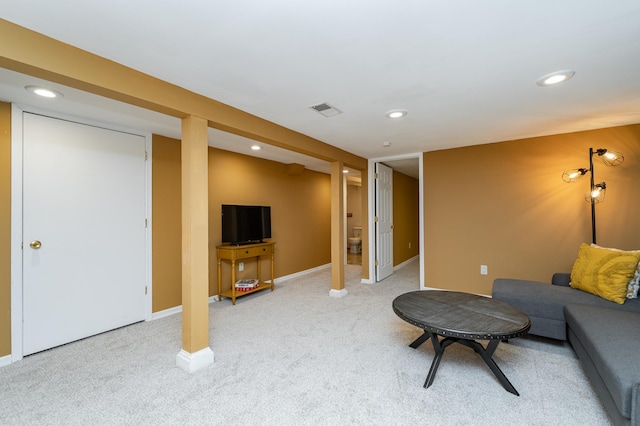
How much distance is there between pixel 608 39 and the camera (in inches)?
60.1

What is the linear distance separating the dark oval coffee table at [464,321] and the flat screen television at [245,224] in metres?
2.48

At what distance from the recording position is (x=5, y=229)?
2291 mm

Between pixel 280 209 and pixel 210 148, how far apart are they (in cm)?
161

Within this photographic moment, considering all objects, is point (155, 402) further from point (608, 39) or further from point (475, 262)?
point (475, 262)

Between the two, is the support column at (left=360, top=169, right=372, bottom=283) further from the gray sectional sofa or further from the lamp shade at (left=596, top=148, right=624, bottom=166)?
the lamp shade at (left=596, top=148, right=624, bottom=166)

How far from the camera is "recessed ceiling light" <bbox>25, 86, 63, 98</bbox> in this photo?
2025 millimetres

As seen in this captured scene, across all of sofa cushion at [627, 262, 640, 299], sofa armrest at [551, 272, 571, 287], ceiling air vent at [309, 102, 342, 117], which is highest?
ceiling air vent at [309, 102, 342, 117]

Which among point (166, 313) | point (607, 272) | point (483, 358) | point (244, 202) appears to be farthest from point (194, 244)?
point (607, 272)

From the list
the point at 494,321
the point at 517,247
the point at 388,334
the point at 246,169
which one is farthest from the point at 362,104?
the point at 517,247

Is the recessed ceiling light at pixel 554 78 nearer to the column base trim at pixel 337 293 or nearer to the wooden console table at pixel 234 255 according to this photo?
the column base trim at pixel 337 293

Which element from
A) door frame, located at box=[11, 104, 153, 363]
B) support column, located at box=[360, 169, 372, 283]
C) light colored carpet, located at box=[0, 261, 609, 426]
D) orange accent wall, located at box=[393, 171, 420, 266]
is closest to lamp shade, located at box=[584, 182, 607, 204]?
light colored carpet, located at box=[0, 261, 609, 426]

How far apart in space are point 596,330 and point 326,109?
2.51 metres

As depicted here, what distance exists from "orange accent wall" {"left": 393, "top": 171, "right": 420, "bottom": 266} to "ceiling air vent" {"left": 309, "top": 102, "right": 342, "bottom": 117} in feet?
11.3

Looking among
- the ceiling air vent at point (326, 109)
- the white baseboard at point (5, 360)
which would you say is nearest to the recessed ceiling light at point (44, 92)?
the ceiling air vent at point (326, 109)
